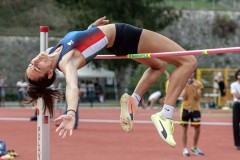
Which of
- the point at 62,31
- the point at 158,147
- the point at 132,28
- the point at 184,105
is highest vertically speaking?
the point at 62,31

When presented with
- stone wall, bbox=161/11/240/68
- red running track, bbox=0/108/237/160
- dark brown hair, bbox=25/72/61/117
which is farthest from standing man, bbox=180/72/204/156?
stone wall, bbox=161/11/240/68

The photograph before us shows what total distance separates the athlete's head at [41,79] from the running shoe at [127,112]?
0.81 metres

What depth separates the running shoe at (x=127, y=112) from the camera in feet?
24.4

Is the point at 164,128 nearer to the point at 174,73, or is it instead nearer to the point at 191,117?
the point at 174,73

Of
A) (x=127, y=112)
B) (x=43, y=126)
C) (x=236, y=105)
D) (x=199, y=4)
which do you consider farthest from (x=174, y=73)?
(x=199, y=4)

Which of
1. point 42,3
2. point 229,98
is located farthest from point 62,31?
point 229,98

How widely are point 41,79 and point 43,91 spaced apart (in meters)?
0.30

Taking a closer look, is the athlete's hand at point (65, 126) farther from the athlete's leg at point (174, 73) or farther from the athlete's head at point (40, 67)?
the athlete's leg at point (174, 73)

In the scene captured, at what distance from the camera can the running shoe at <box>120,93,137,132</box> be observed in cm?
744

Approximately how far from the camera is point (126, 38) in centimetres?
685

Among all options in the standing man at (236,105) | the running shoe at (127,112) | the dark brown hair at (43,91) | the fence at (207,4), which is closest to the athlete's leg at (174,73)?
the running shoe at (127,112)

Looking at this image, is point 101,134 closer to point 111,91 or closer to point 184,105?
point 184,105

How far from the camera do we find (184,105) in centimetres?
1291

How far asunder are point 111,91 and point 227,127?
11.3m
